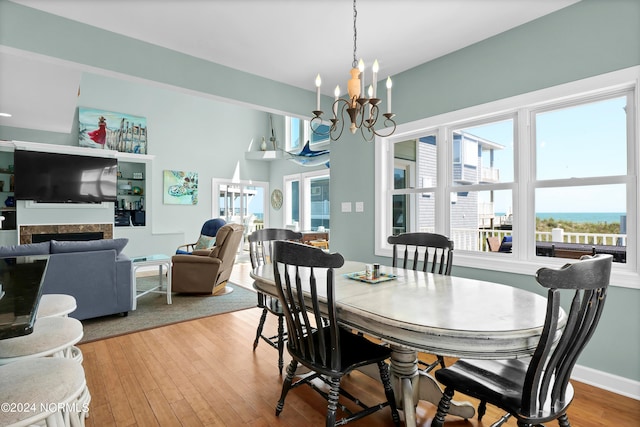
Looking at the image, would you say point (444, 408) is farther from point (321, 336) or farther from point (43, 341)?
point (43, 341)

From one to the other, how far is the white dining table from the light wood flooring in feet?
1.21

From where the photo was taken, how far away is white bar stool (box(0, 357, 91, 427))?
0.94 meters

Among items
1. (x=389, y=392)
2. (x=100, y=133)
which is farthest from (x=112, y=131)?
(x=389, y=392)

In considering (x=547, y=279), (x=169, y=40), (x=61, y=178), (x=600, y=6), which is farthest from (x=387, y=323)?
(x=61, y=178)

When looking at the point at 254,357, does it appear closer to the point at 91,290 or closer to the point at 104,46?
the point at 91,290

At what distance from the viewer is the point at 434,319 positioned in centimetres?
134

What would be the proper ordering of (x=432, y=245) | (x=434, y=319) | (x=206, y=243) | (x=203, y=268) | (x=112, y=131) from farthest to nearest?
1. (x=112, y=131)
2. (x=206, y=243)
3. (x=203, y=268)
4. (x=432, y=245)
5. (x=434, y=319)

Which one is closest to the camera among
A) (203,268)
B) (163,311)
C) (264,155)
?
(163,311)

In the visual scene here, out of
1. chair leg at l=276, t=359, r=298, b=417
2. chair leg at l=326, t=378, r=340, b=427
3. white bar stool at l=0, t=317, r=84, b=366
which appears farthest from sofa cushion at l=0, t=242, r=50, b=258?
chair leg at l=326, t=378, r=340, b=427

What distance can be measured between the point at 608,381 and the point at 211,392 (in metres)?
2.71

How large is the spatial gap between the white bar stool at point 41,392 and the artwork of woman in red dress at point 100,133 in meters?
6.61

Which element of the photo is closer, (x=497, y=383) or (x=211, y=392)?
(x=497, y=383)

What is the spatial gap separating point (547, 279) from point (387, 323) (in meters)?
0.60

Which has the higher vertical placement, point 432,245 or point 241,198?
point 241,198
